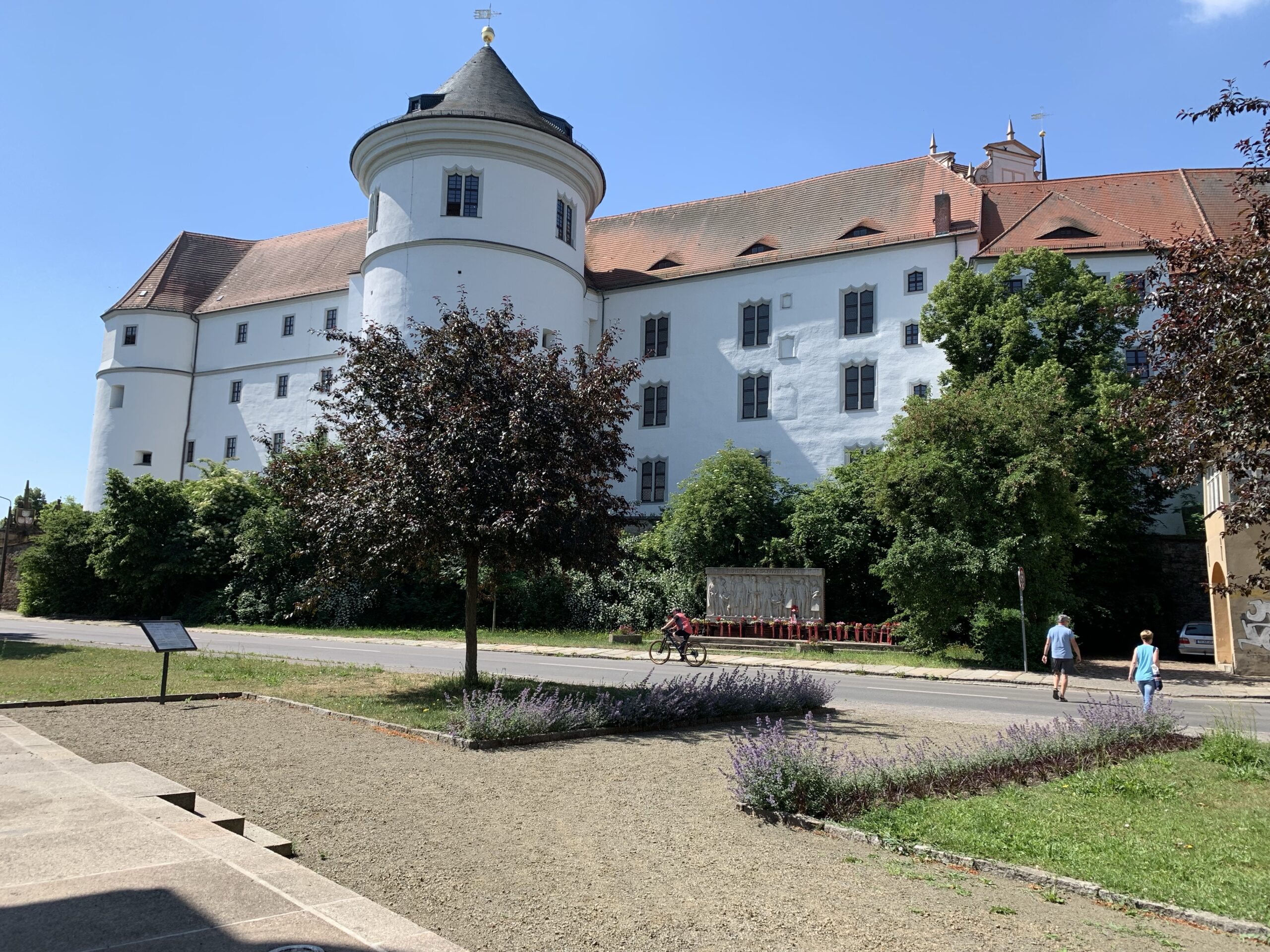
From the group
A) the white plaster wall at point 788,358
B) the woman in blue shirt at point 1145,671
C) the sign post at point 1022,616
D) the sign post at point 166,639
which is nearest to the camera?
the sign post at point 166,639

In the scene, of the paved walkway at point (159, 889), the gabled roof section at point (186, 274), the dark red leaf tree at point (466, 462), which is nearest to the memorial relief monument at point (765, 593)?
the dark red leaf tree at point (466, 462)

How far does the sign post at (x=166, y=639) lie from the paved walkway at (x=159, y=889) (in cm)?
717

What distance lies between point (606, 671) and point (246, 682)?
28.1ft

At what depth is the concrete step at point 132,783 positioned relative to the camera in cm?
691

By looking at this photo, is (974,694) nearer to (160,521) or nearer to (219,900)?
(219,900)

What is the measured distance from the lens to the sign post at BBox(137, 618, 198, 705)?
13.7 meters

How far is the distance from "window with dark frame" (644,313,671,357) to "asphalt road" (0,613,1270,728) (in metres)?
21.7

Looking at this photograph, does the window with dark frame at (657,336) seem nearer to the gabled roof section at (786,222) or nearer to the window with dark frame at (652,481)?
the gabled roof section at (786,222)

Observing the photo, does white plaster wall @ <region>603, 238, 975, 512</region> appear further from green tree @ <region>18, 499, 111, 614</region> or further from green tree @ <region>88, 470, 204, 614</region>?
green tree @ <region>18, 499, 111, 614</region>

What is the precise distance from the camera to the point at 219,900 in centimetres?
463

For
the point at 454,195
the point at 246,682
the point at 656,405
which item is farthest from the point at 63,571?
the point at 246,682

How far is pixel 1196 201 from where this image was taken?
43062mm

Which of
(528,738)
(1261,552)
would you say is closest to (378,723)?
(528,738)

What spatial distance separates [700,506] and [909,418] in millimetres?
9868
